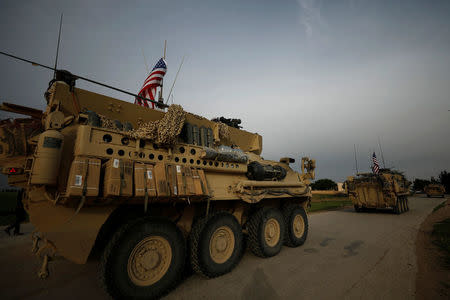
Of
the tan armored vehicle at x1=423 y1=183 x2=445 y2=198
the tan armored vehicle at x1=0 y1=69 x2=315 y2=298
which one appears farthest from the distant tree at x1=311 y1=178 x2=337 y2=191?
the tan armored vehicle at x1=0 y1=69 x2=315 y2=298

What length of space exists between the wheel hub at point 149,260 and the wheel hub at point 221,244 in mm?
936

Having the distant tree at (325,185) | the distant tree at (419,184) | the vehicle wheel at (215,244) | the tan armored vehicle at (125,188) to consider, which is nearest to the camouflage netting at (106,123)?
the tan armored vehicle at (125,188)

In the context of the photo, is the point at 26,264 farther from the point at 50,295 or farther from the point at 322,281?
the point at 322,281

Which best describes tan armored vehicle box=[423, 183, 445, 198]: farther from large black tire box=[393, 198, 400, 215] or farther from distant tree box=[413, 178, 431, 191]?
distant tree box=[413, 178, 431, 191]

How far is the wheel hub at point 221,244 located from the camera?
3787 mm

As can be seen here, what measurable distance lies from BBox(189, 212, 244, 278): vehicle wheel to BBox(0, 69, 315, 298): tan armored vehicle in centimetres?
2

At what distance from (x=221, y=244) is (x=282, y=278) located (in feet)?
4.07

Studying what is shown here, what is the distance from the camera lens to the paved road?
9.94ft

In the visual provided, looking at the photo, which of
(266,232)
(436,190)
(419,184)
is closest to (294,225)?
(266,232)

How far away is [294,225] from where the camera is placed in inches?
228

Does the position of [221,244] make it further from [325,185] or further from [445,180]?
[445,180]

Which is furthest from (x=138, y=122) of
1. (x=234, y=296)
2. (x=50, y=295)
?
(x=234, y=296)

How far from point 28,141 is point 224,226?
352 cm

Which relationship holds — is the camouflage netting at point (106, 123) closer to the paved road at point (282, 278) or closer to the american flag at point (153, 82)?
the paved road at point (282, 278)
